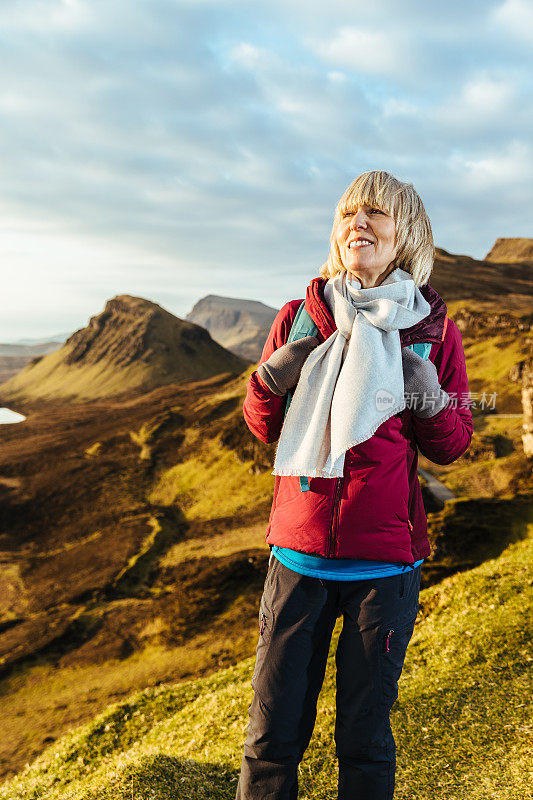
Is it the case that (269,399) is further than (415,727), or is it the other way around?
(415,727)

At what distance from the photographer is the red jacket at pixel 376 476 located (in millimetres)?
2357

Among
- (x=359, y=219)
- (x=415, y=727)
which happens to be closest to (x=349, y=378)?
(x=359, y=219)

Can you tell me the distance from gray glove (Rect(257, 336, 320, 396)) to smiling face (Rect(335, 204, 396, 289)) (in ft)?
1.29

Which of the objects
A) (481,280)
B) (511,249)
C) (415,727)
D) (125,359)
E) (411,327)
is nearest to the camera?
(411,327)

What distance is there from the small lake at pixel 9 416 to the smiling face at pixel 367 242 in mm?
75138

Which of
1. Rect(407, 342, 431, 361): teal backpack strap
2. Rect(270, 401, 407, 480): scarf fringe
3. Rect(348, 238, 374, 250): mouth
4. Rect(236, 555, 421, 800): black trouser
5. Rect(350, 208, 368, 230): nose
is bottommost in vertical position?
Rect(236, 555, 421, 800): black trouser

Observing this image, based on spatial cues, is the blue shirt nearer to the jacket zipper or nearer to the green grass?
the jacket zipper

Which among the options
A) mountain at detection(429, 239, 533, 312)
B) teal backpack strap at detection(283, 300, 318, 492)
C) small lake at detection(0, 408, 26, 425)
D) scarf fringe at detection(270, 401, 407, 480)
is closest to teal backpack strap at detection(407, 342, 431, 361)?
scarf fringe at detection(270, 401, 407, 480)

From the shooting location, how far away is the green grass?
3619 millimetres

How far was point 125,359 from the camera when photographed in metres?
94.4

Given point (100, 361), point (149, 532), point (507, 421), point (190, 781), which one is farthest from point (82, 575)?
point (100, 361)

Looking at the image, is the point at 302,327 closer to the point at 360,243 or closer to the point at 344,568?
the point at 360,243

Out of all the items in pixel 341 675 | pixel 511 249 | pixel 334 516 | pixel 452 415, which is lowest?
pixel 341 675

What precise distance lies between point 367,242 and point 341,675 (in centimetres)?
201
